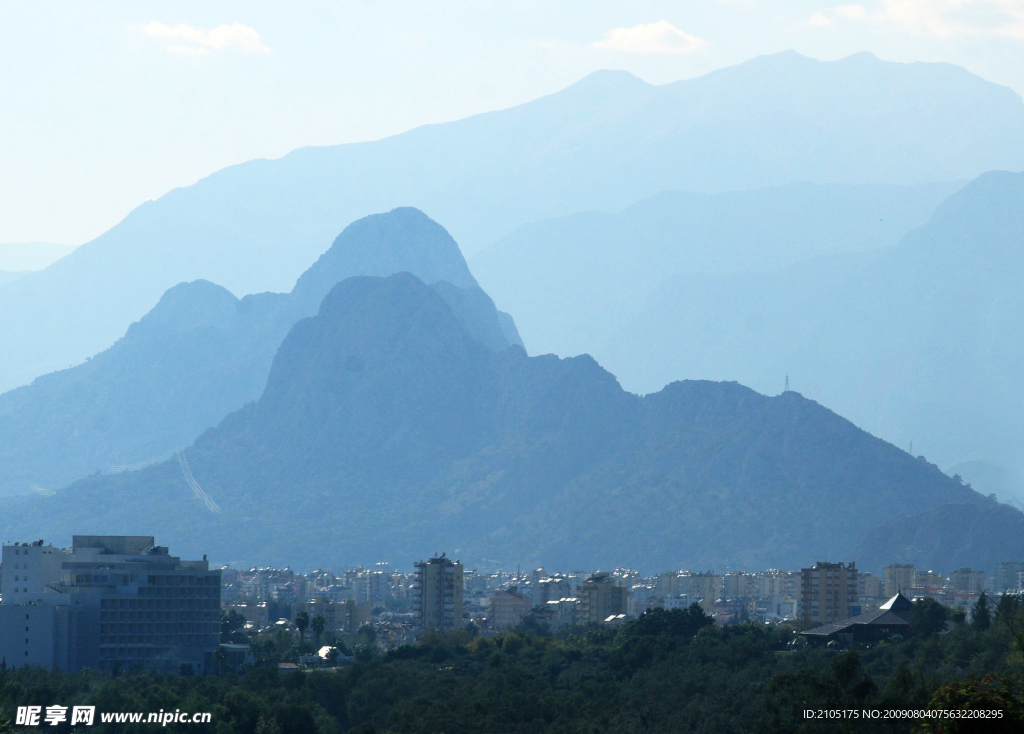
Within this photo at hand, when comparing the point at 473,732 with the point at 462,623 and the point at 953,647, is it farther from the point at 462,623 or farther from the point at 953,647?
the point at 462,623

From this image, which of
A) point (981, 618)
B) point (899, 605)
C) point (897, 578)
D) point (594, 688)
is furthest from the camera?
point (897, 578)

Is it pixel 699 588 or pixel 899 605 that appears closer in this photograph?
pixel 899 605

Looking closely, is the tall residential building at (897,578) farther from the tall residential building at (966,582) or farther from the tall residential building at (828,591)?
the tall residential building at (828,591)

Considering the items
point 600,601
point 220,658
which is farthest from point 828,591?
point 220,658

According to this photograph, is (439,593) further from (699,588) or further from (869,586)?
(869,586)

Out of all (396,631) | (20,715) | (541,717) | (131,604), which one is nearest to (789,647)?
(541,717)

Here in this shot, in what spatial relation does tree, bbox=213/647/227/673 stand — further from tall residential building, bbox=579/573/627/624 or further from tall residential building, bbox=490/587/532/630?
tall residential building, bbox=579/573/627/624

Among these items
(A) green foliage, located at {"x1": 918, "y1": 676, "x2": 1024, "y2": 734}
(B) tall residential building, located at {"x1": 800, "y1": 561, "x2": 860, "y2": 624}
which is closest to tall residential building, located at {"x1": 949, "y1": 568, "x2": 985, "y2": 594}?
(B) tall residential building, located at {"x1": 800, "y1": 561, "x2": 860, "y2": 624}

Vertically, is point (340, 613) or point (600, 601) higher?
point (600, 601)
